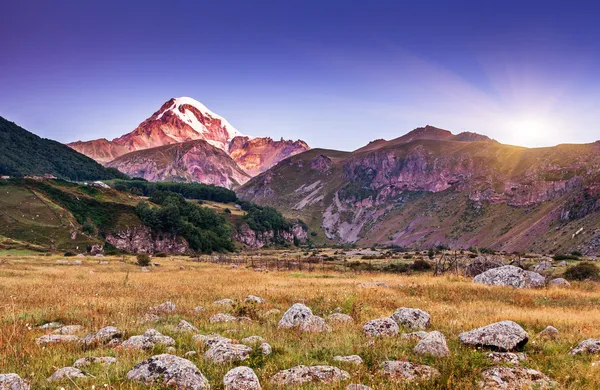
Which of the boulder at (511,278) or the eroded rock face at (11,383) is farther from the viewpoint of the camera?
the boulder at (511,278)

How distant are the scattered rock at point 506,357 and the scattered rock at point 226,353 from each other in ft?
21.7

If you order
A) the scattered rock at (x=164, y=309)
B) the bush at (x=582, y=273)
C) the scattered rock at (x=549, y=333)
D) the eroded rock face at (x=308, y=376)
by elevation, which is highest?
the eroded rock face at (x=308, y=376)

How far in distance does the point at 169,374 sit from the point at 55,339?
582 cm

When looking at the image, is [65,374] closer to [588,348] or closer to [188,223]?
[588,348]

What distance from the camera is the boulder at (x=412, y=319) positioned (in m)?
14.5

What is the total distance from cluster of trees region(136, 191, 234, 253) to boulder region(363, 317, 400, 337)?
477 ft

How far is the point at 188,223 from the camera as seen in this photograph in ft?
524

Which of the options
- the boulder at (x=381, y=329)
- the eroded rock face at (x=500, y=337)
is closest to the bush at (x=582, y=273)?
the eroded rock face at (x=500, y=337)

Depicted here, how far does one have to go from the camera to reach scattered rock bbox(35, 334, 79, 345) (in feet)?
35.7

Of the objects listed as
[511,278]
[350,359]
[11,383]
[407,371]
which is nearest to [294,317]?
[350,359]

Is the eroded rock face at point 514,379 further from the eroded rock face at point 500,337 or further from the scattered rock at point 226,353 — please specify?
the scattered rock at point 226,353

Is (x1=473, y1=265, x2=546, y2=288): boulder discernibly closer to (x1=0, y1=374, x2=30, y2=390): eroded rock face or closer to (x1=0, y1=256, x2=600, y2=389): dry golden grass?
(x1=0, y1=256, x2=600, y2=389): dry golden grass

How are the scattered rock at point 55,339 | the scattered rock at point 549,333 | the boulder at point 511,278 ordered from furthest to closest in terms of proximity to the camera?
1. the boulder at point 511,278
2. the scattered rock at point 549,333
3. the scattered rock at point 55,339

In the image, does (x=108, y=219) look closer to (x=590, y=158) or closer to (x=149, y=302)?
(x=149, y=302)
